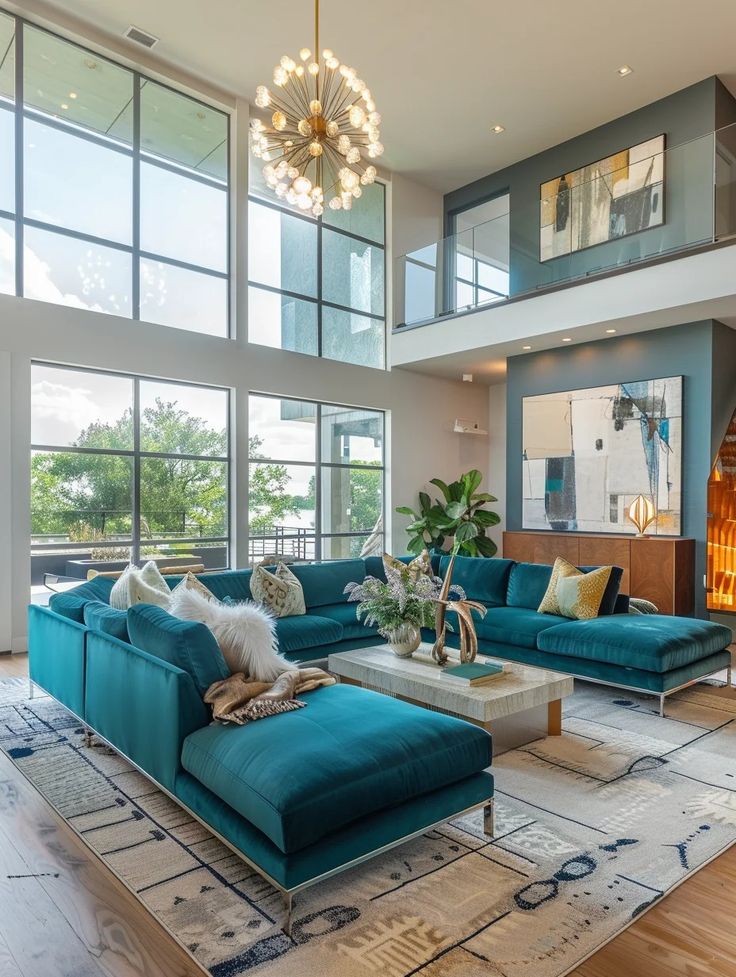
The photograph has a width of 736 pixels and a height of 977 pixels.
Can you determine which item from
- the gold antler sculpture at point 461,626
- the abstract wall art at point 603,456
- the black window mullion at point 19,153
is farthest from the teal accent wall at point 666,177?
the black window mullion at point 19,153

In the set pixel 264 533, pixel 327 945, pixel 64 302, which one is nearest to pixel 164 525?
pixel 264 533

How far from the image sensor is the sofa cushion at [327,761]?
2.06 meters

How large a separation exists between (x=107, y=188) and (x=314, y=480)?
412cm

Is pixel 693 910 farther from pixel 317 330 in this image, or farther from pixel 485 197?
pixel 485 197

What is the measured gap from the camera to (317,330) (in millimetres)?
8875

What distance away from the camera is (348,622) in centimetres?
543

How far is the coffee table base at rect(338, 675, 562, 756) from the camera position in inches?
143

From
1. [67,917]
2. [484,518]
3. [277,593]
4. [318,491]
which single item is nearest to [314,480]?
[318,491]

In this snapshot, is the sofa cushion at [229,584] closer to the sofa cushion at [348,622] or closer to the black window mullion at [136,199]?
the sofa cushion at [348,622]

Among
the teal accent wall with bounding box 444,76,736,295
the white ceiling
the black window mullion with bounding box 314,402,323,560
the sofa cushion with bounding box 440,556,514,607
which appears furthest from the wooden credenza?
the white ceiling

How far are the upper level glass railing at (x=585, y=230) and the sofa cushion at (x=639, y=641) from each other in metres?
3.86

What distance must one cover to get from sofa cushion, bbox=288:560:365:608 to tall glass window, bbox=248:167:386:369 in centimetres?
341

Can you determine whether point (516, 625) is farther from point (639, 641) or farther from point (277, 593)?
point (277, 593)

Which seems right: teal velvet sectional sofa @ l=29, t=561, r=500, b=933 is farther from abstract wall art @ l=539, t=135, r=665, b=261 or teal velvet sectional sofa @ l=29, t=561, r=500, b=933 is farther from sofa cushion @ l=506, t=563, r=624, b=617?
abstract wall art @ l=539, t=135, r=665, b=261
